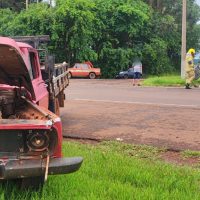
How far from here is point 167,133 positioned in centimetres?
971

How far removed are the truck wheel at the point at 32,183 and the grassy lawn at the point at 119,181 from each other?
73 mm

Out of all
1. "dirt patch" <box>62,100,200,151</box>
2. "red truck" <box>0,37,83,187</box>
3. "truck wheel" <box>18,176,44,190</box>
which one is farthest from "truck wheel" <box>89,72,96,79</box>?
"truck wheel" <box>18,176,44,190</box>

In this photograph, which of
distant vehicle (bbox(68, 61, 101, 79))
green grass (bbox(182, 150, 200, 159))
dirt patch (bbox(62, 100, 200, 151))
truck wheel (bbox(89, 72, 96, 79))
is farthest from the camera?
truck wheel (bbox(89, 72, 96, 79))

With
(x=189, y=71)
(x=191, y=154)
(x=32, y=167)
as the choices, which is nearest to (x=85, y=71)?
(x=189, y=71)

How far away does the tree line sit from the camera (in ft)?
132

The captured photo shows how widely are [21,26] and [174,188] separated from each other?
36.7 meters

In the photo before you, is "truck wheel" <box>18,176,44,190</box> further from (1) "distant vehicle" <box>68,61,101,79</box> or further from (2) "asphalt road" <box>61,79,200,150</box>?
(1) "distant vehicle" <box>68,61,101,79</box>

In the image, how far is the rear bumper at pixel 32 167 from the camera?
4.69 metres

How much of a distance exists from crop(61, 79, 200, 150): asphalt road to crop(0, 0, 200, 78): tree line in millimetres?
24487

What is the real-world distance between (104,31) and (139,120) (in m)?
32.2

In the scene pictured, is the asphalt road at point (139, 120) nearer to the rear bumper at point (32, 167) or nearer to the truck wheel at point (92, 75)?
the rear bumper at point (32, 167)

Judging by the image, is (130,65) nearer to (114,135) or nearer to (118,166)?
(114,135)

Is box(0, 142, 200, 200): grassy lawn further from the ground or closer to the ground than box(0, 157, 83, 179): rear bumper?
closer to the ground

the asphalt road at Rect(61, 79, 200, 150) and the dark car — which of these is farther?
the dark car
